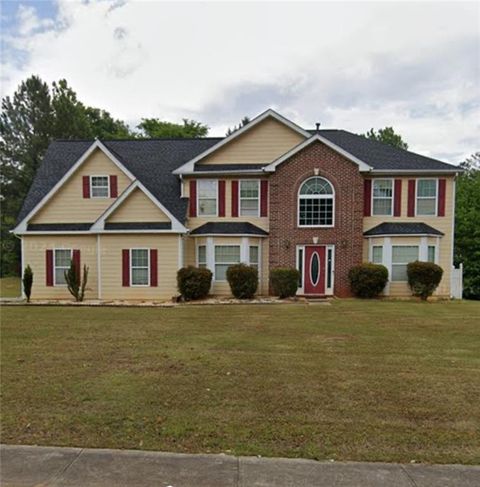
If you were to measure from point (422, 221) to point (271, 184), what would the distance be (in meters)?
6.84

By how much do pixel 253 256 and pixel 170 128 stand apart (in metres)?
27.8

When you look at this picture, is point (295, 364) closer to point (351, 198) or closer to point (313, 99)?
point (351, 198)

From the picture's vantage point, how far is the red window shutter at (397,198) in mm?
17797

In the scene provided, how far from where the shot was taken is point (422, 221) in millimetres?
17766

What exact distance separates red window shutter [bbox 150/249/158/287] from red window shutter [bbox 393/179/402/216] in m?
10.6

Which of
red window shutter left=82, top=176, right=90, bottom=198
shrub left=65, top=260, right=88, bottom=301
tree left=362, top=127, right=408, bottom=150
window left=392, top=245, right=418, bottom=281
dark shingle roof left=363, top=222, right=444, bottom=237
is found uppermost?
tree left=362, top=127, right=408, bottom=150

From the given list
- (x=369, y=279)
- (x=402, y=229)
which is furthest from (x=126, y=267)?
(x=402, y=229)

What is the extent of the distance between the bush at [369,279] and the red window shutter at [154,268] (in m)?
8.17

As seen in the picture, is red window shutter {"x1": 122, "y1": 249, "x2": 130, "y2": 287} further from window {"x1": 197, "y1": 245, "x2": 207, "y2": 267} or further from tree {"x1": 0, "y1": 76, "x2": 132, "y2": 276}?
tree {"x1": 0, "y1": 76, "x2": 132, "y2": 276}

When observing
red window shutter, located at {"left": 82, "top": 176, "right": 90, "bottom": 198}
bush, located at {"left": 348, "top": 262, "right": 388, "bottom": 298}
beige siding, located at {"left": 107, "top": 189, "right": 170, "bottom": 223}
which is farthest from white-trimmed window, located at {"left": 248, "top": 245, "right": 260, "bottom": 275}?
red window shutter, located at {"left": 82, "top": 176, "right": 90, "bottom": 198}

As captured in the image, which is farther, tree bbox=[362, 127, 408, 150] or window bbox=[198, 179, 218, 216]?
tree bbox=[362, 127, 408, 150]

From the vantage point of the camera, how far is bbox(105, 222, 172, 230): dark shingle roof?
16.8 metres

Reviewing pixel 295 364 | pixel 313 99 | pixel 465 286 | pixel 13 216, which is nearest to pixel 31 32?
pixel 295 364

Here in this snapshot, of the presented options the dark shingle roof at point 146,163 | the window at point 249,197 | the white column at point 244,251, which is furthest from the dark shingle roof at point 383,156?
the dark shingle roof at point 146,163
